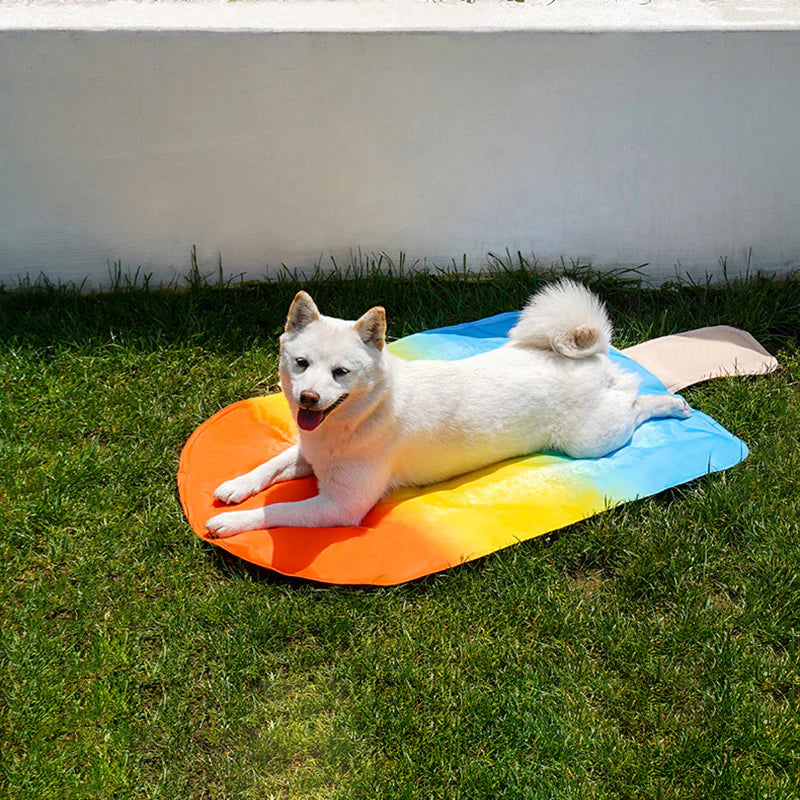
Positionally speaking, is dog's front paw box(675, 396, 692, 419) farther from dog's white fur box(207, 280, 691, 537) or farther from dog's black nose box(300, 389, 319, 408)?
dog's black nose box(300, 389, 319, 408)

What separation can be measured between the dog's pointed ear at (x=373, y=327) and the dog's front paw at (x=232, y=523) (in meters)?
0.88

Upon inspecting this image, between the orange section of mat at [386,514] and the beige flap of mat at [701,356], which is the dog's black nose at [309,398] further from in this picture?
the beige flap of mat at [701,356]

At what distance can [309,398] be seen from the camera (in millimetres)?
3355

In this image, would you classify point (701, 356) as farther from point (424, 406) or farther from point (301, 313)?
point (301, 313)

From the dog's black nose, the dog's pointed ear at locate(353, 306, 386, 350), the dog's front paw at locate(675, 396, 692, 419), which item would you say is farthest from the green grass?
the dog's pointed ear at locate(353, 306, 386, 350)

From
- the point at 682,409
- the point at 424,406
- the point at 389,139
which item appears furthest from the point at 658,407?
the point at 389,139

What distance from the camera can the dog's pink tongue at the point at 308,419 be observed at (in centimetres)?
344

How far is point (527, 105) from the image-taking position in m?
4.86

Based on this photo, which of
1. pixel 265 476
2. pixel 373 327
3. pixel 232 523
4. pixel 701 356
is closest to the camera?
pixel 373 327

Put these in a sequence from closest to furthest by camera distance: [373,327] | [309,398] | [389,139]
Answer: [309,398] < [373,327] < [389,139]

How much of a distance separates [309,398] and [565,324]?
1.36 meters

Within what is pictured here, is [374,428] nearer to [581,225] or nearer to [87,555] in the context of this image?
[87,555]

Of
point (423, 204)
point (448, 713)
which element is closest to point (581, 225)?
point (423, 204)

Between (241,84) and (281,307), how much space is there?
121 cm
